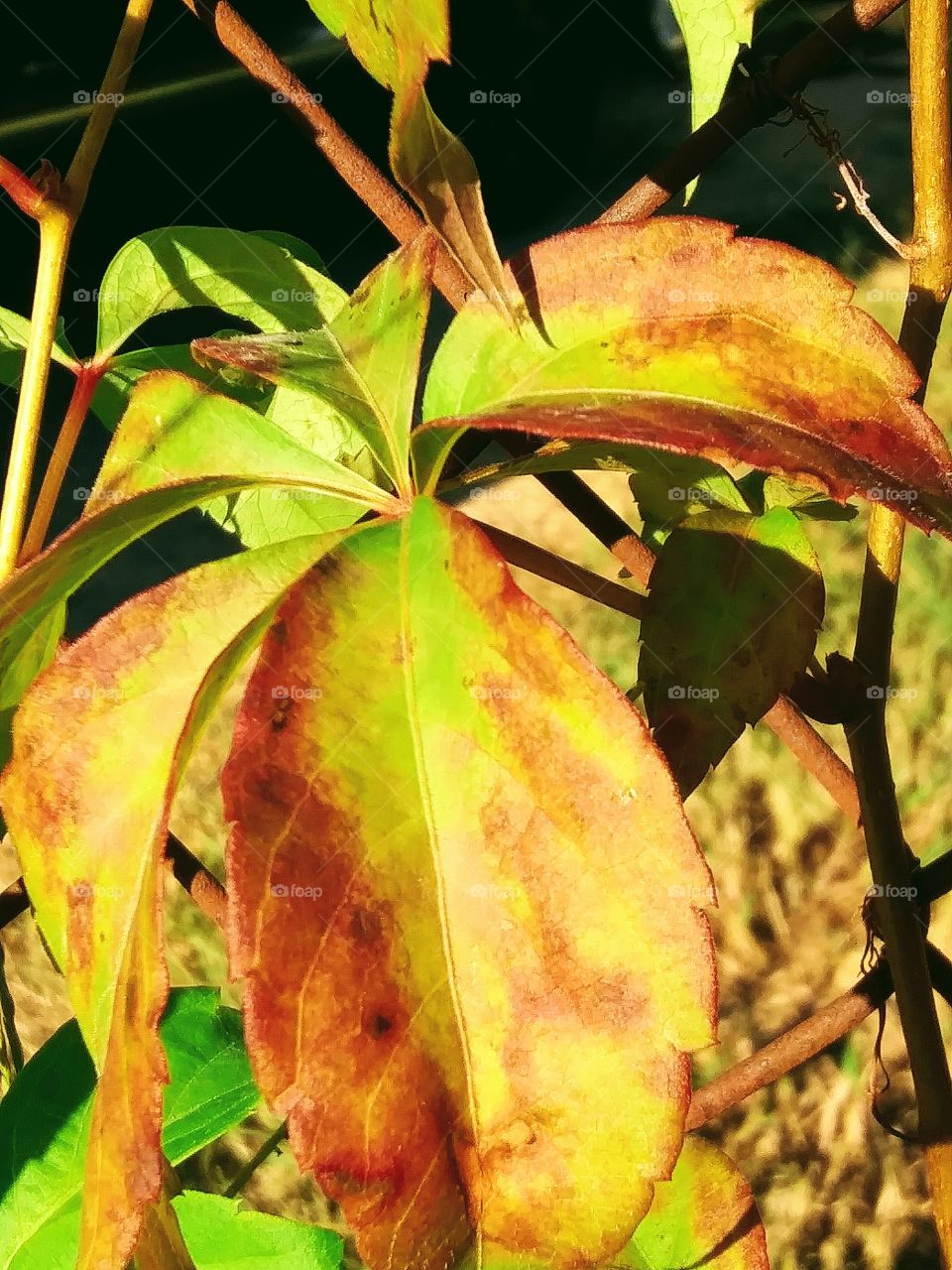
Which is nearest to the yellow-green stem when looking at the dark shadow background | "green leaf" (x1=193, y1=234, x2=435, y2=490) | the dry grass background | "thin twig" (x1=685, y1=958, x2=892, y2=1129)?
"green leaf" (x1=193, y1=234, x2=435, y2=490)

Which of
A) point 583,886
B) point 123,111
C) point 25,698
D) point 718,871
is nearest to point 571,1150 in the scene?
point 583,886

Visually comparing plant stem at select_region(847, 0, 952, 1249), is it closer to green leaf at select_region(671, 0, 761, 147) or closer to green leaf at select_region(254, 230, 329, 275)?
green leaf at select_region(671, 0, 761, 147)

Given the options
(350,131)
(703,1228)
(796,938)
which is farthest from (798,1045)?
(350,131)

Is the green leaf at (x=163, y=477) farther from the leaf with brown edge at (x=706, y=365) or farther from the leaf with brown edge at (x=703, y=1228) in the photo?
the leaf with brown edge at (x=703, y=1228)

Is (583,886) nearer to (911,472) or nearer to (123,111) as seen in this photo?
(911,472)

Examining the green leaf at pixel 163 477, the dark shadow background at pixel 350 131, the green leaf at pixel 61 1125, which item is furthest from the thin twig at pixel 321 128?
the dark shadow background at pixel 350 131
